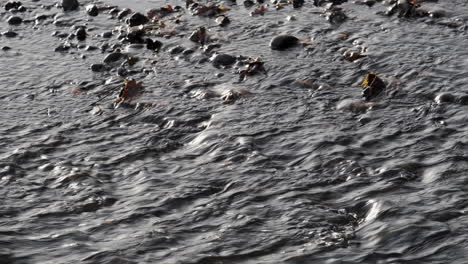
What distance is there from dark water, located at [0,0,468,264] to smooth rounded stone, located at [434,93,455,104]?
115 millimetres

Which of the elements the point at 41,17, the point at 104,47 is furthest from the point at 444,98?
the point at 41,17

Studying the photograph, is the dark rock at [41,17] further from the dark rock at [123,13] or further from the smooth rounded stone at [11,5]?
Answer: the dark rock at [123,13]

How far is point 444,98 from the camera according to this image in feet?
25.5

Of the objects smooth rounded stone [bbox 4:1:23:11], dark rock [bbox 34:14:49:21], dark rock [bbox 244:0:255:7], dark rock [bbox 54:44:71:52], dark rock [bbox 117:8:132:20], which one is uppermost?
smooth rounded stone [bbox 4:1:23:11]

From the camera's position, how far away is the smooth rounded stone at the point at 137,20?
1166 cm

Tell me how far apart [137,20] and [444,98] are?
5669mm

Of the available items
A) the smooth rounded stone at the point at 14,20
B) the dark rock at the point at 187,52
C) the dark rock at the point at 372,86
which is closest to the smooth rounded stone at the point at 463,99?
the dark rock at the point at 372,86

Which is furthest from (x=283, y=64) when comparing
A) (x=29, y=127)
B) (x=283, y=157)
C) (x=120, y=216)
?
(x=120, y=216)

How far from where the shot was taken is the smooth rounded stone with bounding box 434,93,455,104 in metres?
7.75

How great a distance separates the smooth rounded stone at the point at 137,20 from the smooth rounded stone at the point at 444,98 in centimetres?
552

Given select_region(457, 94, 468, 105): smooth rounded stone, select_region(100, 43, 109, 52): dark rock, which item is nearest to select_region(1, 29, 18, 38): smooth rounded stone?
select_region(100, 43, 109, 52): dark rock

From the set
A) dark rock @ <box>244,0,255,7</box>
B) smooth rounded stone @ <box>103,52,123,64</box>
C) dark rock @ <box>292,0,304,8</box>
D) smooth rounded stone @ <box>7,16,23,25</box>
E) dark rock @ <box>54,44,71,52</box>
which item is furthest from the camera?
smooth rounded stone @ <box>7,16,23,25</box>

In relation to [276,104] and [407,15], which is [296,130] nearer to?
[276,104]

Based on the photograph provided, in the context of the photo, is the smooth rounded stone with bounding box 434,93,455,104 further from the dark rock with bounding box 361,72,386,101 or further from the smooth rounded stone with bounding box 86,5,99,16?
the smooth rounded stone with bounding box 86,5,99,16
